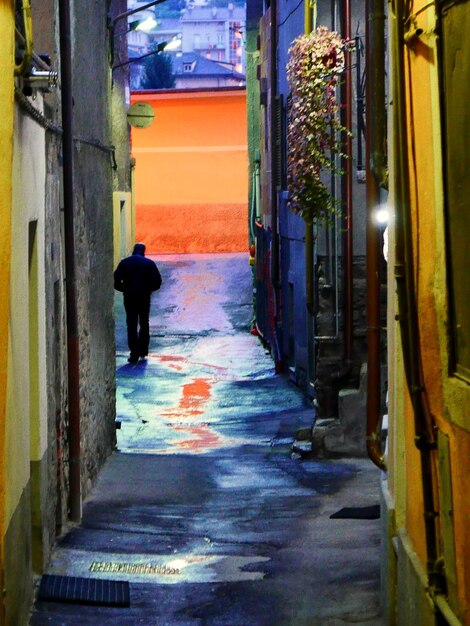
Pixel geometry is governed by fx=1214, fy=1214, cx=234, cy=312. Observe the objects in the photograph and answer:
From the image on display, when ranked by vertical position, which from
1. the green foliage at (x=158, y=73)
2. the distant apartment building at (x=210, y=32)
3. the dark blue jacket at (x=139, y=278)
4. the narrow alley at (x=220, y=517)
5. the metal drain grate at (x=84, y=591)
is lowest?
the narrow alley at (x=220, y=517)

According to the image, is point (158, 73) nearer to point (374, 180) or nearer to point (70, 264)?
point (70, 264)

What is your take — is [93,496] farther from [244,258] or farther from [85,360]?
[244,258]

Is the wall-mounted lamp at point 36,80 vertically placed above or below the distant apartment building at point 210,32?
below

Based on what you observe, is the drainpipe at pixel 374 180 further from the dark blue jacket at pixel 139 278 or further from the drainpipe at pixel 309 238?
the dark blue jacket at pixel 139 278

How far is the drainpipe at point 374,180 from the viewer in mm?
7161

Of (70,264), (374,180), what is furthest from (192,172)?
(374,180)

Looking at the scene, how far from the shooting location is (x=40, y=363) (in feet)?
25.1

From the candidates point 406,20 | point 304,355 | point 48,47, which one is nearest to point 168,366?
point 304,355

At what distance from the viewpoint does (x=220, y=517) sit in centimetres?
984

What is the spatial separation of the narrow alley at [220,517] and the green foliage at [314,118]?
8.39 feet

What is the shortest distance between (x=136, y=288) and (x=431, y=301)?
562 inches

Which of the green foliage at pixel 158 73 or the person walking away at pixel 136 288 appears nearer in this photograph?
the person walking away at pixel 136 288

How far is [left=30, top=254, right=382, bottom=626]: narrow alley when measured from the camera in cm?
715

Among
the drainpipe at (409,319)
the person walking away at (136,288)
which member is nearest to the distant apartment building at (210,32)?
the person walking away at (136,288)
